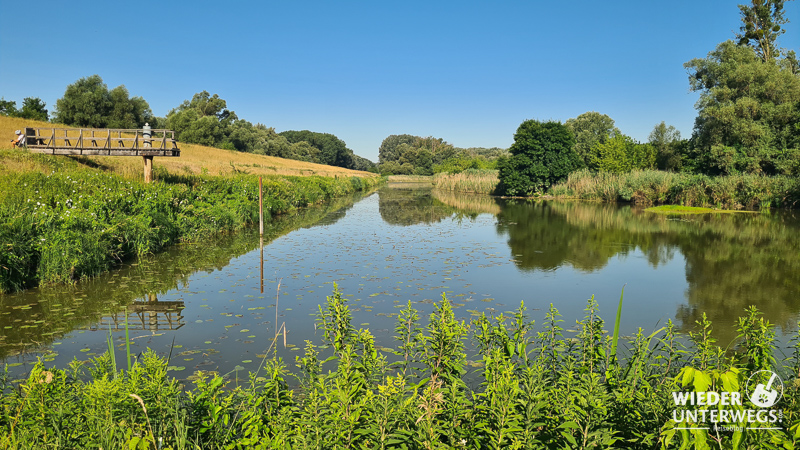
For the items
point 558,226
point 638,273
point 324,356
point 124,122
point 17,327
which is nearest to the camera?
point 324,356

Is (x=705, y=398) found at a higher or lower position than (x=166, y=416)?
higher

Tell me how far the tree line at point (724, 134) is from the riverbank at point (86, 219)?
2866 centimetres

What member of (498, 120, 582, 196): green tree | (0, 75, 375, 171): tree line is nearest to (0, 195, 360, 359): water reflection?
(498, 120, 582, 196): green tree

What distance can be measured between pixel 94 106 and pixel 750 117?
5842cm

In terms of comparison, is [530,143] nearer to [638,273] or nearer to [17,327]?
[638,273]

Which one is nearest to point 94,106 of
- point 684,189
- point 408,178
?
point 684,189

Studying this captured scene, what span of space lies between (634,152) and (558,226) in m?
24.9

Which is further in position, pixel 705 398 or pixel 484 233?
pixel 484 233

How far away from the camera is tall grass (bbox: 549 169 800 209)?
90.5 ft

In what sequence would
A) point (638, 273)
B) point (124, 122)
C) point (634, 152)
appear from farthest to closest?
point (124, 122) < point (634, 152) < point (638, 273)

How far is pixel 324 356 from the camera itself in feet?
20.5

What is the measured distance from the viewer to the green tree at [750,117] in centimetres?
2869

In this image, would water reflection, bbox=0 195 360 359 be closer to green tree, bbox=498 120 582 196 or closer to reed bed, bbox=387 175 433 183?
green tree, bbox=498 120 582 196

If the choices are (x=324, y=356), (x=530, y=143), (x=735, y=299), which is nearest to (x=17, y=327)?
(x=324, y=356)
